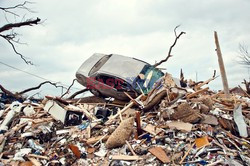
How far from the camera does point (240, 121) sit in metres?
6.45

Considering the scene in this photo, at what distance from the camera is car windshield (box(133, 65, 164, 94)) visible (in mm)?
8016

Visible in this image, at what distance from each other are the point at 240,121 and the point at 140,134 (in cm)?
236

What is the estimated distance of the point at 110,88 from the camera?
809cm

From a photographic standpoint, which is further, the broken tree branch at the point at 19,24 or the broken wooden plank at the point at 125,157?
the broken tree branch at the point at 19,24

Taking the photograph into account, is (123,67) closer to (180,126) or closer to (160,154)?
(180,126)

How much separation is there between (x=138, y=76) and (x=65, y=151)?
3.25 metres

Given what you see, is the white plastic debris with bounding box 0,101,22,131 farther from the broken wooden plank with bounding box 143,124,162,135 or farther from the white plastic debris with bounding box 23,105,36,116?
the broken wooden plank with bounding box 143,124,162,135

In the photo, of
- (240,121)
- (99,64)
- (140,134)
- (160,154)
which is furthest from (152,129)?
(99,64)

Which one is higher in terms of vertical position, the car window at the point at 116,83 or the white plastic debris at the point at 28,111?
the car window at the point at 116,83

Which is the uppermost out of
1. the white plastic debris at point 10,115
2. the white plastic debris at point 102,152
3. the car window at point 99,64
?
the car window at point 99,64

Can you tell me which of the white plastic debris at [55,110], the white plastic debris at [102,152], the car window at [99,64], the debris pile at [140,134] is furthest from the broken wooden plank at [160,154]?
the car window at [99,64]

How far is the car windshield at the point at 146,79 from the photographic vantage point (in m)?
8.02

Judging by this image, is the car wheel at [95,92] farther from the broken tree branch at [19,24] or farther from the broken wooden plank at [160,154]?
the broken tree branch at [19,24]

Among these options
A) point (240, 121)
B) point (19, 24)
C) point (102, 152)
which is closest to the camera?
point (102, 152)
